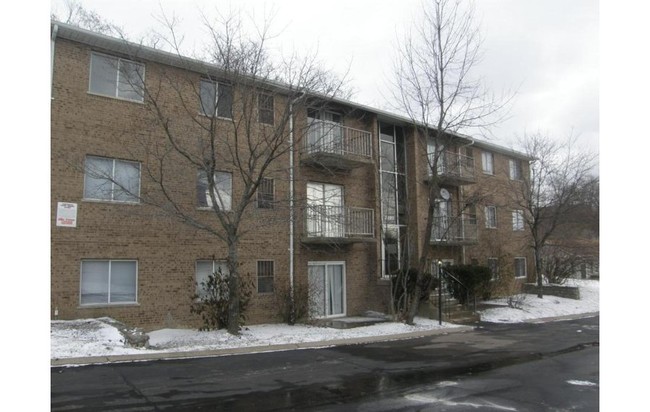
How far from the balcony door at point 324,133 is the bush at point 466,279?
6266 mm

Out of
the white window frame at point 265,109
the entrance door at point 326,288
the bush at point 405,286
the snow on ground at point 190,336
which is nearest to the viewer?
the snow on ground at point 190,336

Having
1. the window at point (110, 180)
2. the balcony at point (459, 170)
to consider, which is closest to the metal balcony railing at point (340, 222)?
the balcony at point (459, 170)

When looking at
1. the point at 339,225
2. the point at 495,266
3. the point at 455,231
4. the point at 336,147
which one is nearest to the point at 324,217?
the point at 339,225

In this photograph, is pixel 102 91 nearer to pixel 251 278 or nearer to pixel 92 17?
pixel 251 278

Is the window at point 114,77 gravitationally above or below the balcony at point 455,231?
above

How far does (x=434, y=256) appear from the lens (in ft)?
68.0

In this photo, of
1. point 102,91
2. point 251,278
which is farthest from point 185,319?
point 102,91

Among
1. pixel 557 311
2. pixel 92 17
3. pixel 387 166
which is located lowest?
pixel 557 311

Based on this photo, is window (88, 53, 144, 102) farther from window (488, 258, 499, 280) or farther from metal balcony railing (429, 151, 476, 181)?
window (488, 258, 499, 280)

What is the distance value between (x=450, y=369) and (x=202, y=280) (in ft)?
24.0

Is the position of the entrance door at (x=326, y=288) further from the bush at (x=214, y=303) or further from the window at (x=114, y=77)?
the window at (x=114, y=77)

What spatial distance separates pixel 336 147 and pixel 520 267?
14872 mm

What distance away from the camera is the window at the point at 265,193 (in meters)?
15.0

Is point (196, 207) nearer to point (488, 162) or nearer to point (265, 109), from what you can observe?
point (265, 109)
